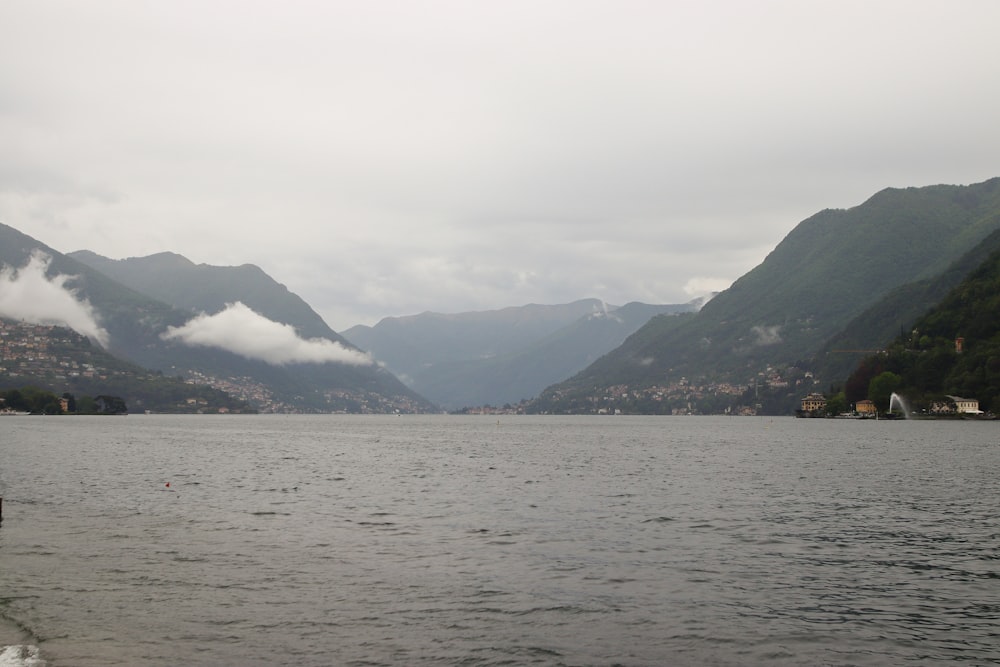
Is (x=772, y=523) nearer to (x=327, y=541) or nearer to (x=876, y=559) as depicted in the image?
(x=876, y=559)

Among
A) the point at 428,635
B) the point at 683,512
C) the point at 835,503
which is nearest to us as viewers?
the point at 428,635

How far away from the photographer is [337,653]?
2416 cm

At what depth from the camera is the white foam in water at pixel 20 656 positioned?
2291cm

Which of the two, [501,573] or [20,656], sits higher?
[501,573]

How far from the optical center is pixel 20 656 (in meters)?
23.6

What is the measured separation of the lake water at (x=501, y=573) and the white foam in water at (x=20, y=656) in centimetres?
10

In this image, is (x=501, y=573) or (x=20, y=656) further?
(x=501, y=573)

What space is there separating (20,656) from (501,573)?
17650mm

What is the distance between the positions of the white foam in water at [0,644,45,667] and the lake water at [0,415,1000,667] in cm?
10

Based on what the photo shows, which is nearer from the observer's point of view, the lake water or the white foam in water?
the white foam in water

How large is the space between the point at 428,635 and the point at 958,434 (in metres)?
162

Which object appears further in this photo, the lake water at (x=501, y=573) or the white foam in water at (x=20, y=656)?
the lake water at (x=501, y=573)

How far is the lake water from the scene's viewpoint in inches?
978

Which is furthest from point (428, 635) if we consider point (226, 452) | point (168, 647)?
point (226, 452)
